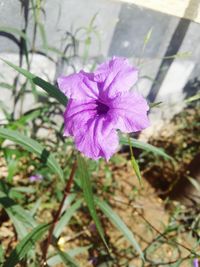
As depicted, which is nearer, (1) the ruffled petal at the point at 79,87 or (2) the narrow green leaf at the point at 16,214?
(1) the ruffled petal at the point at 79,87

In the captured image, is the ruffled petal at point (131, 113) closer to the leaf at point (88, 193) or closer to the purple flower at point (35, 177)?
the leaf at point (88, 193)

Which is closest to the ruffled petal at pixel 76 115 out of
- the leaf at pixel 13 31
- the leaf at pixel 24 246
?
the leaf at pixel 24 246

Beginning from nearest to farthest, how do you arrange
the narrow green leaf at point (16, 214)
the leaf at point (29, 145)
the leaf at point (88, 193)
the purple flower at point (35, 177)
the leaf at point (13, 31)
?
the leaf at point (88, 193) → the leaf at point (29, 145) → the narrow green leaf at point (16, 214) → the leaf at point (13, 31) → the purple flower at point (35, 177)

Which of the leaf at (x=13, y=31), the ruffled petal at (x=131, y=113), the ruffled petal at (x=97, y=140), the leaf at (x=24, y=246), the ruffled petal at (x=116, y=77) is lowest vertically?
the leaf at (x=24, y=246)

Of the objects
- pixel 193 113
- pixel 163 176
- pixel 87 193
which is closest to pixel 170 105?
pixel 193 113

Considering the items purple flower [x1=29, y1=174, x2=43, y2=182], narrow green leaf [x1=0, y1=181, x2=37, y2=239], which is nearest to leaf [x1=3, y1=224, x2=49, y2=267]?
narrow green leaf [x1=0, y1=181, x2=37, y2=239]

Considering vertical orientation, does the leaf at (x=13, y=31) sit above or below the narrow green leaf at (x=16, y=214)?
above

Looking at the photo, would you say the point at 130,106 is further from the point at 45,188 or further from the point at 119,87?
the point at 45,188
